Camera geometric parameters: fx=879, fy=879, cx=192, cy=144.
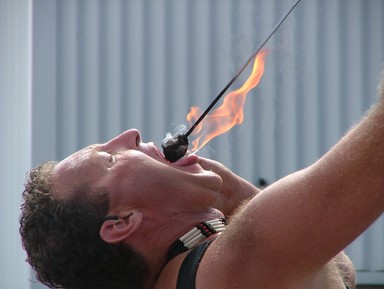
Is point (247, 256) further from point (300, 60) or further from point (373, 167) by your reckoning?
point (300, 60)

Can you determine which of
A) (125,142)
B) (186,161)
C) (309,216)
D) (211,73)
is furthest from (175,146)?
(211,73)

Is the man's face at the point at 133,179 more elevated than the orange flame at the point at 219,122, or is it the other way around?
the orange flame at the point at 219,122

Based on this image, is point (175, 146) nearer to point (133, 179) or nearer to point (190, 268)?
point (133, 179)

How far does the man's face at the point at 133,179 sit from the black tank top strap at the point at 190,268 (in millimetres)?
268

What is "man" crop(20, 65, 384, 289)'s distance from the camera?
2400mm

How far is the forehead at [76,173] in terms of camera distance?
288cm

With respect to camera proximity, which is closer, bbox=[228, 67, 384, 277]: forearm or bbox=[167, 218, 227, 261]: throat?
bbox=[228, 67, 384, 277]: forearm

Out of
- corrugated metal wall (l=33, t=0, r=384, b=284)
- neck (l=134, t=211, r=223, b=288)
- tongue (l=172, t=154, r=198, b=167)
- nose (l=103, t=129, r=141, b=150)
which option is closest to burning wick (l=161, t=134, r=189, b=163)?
tongue (l=172, t=154, r=198, b=167)

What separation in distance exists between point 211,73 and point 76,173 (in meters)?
2.63

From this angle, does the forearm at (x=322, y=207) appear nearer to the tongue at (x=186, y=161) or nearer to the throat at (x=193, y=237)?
the throat at (x=193, y=237)

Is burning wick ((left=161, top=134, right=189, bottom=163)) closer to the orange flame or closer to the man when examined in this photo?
the man

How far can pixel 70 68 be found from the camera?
554 centimetres

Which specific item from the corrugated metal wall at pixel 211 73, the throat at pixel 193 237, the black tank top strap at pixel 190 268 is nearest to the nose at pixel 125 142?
the throat at pixel 193 237

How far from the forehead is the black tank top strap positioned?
0.44 m
